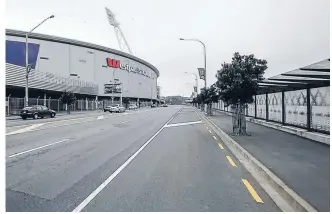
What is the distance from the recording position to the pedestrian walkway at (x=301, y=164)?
5.87 m

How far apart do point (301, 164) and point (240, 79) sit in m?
7.76

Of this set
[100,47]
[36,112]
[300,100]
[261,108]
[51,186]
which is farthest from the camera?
[100,47]

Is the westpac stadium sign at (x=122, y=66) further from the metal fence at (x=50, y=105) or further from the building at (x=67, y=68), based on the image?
the metal fence at (x=50, y=105)

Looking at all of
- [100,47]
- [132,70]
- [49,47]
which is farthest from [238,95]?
[132,70]

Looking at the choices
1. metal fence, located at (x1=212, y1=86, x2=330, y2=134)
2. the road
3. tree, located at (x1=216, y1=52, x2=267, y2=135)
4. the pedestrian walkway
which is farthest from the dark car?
the pedestrian walkway

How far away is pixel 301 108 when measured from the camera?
1588 centimetres

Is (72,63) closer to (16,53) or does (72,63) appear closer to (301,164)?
(16,53)

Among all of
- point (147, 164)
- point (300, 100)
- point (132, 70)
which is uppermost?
point (132, 70)

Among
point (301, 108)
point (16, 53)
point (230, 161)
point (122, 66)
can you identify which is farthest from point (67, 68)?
point (230, 161)

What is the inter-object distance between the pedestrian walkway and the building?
46.1m

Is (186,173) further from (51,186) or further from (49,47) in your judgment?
(49,47)

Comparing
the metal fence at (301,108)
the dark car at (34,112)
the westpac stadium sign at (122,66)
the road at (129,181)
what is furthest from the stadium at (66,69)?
the road at (129,181)

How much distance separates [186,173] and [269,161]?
2.61m

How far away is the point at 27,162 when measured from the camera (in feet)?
30.9
